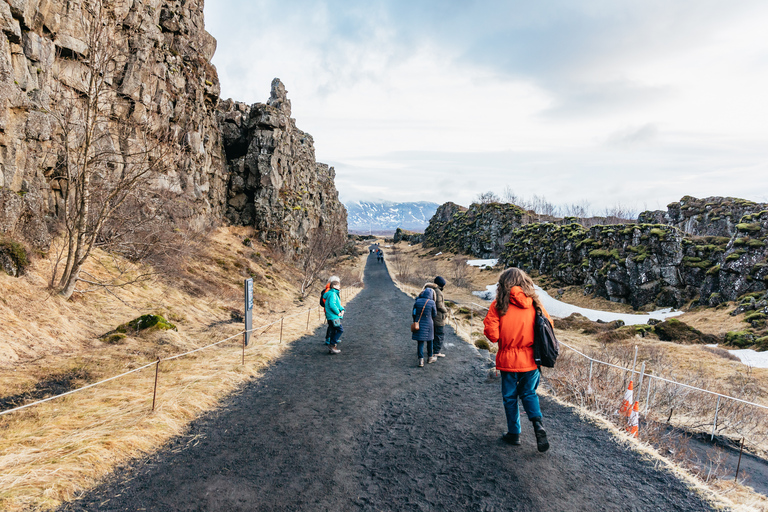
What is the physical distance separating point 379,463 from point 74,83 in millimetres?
19989

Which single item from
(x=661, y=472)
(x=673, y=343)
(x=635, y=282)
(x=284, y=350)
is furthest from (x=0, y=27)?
Result: (x=635, y=282)

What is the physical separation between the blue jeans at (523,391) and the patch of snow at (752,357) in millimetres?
20819

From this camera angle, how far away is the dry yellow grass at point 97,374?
3953 mm

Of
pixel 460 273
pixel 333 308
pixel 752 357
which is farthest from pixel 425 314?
pixel 460 273

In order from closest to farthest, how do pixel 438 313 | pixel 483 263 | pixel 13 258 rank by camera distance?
1. pixel 13 258
2. pixel 438 313
3. pixel 483 263

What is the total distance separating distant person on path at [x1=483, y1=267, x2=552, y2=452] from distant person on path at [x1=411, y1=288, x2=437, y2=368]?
13.9ft

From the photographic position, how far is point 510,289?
482cm

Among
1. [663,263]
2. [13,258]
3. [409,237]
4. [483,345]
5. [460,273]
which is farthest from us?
[409,237]

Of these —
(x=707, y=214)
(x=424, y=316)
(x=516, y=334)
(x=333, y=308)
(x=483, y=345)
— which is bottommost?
(x=483, y=345)

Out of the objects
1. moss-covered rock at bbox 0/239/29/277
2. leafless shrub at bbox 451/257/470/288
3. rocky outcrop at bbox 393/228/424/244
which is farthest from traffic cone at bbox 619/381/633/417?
rocky outcrop at bbox 393/228/424/244

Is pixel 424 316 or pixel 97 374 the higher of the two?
pixel 424 316

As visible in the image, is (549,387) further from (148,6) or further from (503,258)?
(503,258)

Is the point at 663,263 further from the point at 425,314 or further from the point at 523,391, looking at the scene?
the point at 523,391

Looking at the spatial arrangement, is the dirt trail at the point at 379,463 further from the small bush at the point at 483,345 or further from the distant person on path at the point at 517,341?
the small bush at the point at 483,345
